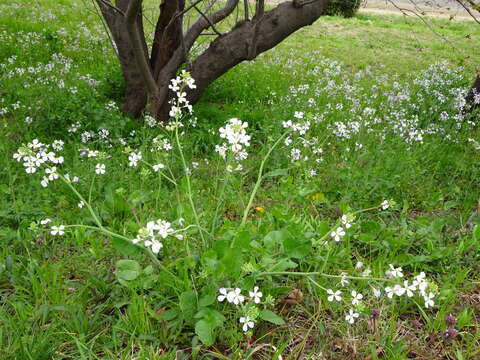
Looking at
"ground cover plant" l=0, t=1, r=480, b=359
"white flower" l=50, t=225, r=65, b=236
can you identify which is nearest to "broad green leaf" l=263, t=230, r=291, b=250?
"ground cover plant" l=0, t=1, r=480, b=359

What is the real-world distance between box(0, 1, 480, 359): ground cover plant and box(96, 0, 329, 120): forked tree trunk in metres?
0.44

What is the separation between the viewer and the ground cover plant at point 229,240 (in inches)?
68.7

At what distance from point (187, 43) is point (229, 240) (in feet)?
10.6

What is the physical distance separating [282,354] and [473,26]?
2064 centimetres

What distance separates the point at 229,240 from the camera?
199 cm

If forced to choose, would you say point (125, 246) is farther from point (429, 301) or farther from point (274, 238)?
point (429, 301)

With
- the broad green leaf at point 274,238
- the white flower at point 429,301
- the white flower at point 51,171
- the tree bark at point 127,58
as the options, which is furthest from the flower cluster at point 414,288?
the tree bark at point 127,58

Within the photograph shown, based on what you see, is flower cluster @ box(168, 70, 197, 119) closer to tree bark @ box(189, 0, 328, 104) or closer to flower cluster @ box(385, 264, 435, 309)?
flower cluster @ box(385, 264, 435, 309)

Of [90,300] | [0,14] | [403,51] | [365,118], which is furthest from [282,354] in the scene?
[403,51]

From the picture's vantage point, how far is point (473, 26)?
17328 mm

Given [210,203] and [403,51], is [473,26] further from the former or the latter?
[210,203]

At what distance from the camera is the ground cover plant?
5.73 feet

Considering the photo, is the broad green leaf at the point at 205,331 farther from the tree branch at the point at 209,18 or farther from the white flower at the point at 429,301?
the tree branch at the point at 209,18

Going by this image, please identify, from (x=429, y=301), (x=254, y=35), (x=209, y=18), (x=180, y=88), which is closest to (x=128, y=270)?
(x=180, y=88)
